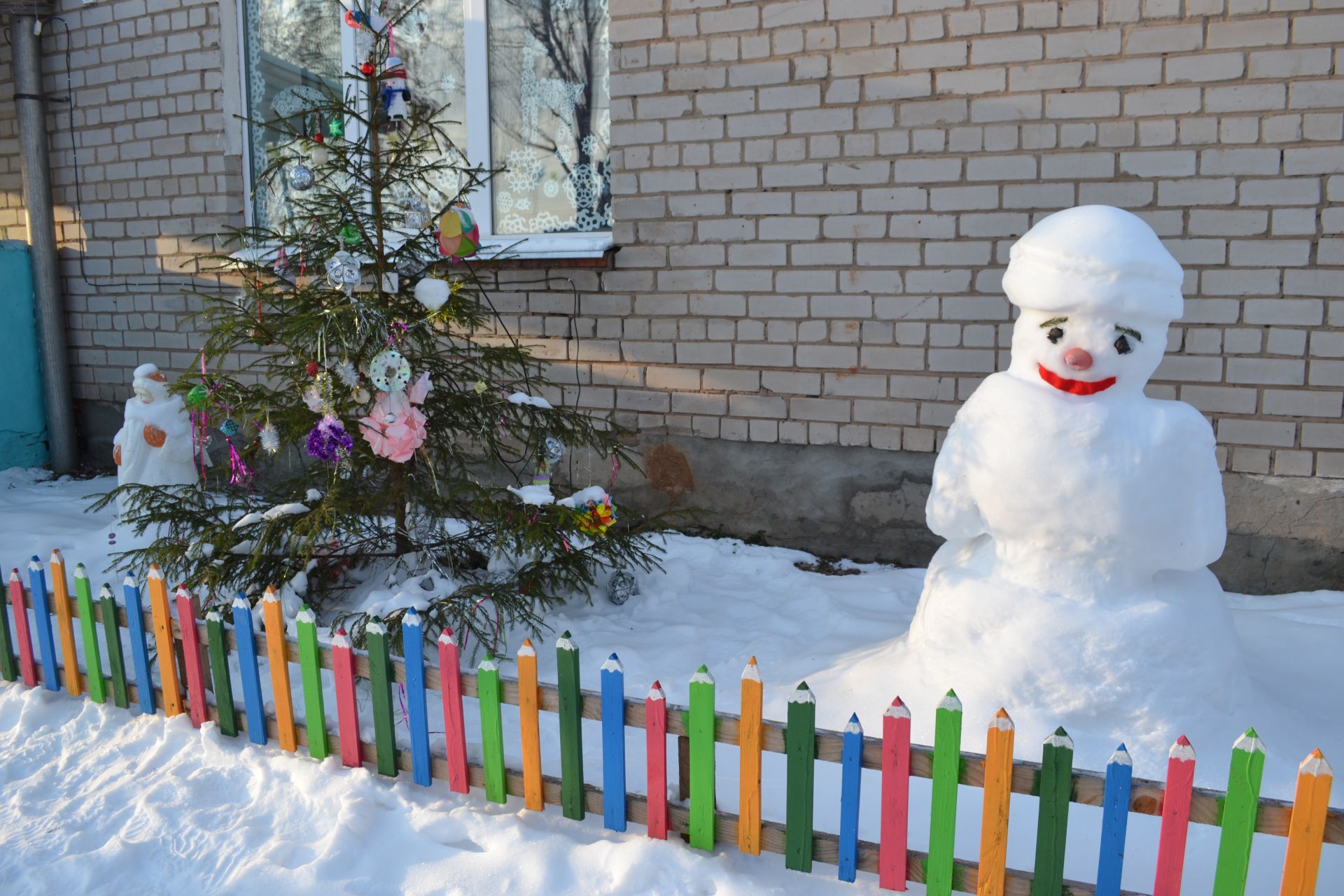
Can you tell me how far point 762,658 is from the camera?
11.5 ft

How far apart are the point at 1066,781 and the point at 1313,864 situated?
1.54 feet

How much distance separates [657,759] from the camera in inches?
91.9

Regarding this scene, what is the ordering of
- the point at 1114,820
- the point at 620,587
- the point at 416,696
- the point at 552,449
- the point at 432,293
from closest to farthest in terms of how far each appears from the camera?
the point at 1114,820 → the point at 416,696 → the point at 432,293 → the point at 552,449 → the point at 620,587

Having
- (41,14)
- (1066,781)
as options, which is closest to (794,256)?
(1066,781)

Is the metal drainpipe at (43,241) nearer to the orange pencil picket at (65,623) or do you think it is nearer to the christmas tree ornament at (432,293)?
the orange pencil picket at (65,623)

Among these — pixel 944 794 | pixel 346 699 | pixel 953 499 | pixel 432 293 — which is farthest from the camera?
pixel 432 293

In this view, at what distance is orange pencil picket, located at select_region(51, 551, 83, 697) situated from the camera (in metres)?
3.22

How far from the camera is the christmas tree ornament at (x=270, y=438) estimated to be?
327cm

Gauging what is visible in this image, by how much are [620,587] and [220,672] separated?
66.7 inches

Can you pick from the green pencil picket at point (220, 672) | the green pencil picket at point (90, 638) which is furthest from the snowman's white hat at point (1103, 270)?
the green pencil picket at point (90, 638)

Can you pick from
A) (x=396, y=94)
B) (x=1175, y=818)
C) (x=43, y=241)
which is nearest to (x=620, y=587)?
(x=396, y=94)

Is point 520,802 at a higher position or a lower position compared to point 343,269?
lower

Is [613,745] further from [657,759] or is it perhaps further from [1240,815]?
[1240,815]

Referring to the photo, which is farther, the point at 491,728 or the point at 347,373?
the point at 347,373
